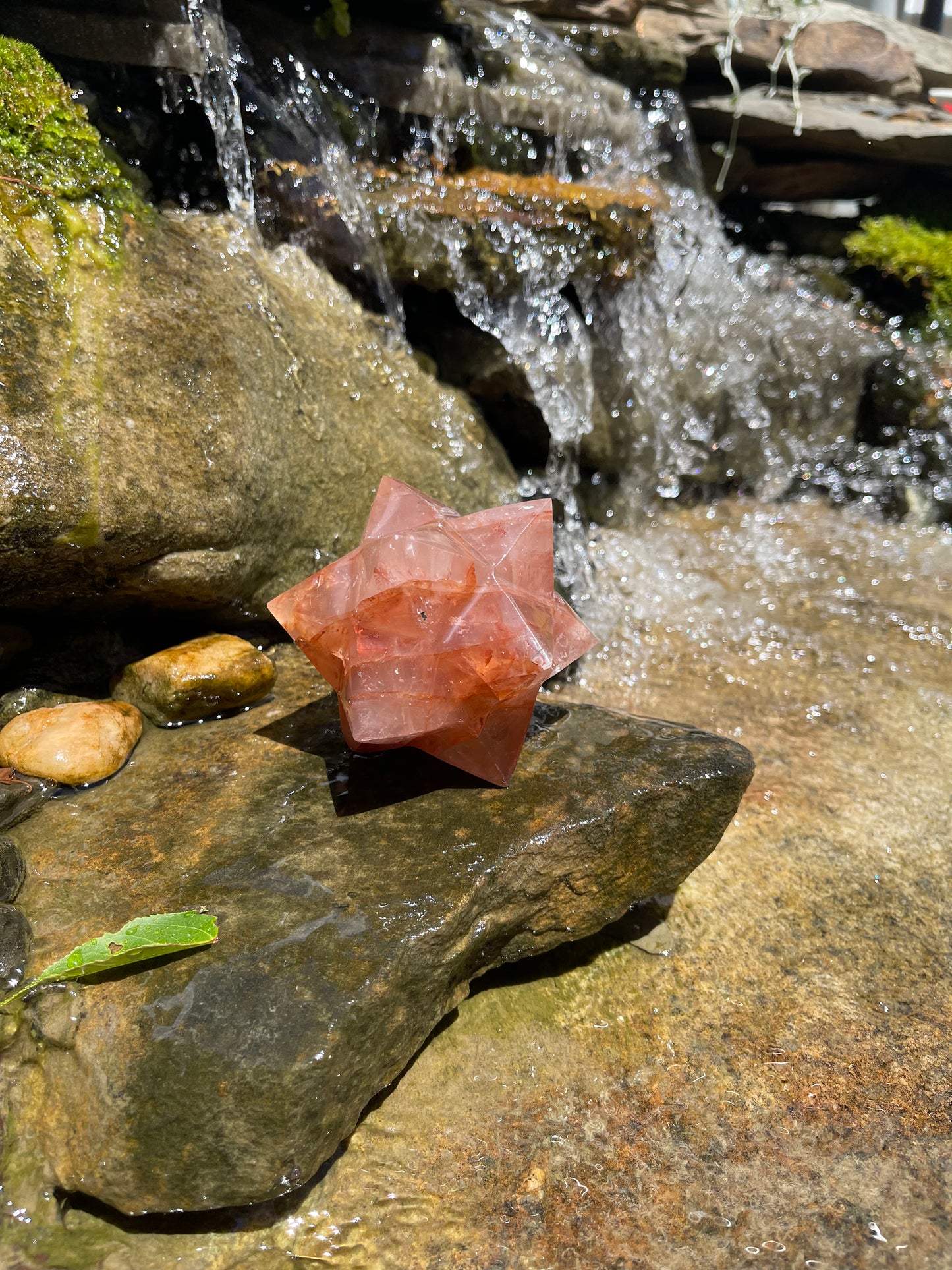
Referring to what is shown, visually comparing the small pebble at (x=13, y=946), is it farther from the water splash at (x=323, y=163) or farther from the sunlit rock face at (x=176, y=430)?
the water splash at (x=323, y=163)

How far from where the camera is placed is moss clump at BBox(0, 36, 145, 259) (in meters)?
2.70

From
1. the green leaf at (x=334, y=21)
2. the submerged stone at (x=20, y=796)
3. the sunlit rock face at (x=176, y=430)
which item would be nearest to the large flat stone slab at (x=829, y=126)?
the green leaf at (x=334, y=21)

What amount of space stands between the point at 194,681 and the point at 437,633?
0.93 meters

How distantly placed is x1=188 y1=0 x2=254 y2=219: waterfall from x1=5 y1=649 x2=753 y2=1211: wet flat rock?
2238mm

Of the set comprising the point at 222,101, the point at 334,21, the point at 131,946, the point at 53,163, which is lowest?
the point at 131,946

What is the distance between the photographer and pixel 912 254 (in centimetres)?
689

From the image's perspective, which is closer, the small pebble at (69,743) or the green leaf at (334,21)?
the small pebble at (69,743)

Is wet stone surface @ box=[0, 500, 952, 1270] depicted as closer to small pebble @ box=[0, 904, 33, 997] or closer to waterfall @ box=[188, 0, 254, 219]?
small pebble @ box=[0, 904, 33, 997]

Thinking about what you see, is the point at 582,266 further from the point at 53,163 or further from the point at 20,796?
the point at 20,796

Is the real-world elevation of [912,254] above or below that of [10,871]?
above

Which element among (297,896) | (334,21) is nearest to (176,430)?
(297,896)

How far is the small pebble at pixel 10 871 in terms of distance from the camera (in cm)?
200

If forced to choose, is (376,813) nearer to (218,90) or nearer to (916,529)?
(218,90)

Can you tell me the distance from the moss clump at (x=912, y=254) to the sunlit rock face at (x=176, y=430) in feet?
16.7
